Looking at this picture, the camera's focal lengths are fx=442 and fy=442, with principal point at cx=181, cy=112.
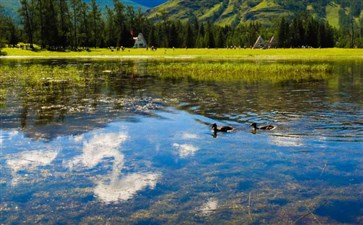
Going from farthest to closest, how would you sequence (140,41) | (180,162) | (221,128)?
(140,41)
(221,128)
(180,162)

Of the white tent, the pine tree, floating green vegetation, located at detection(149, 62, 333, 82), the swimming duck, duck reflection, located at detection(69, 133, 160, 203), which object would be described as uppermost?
the pine tree

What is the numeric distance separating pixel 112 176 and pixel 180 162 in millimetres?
2833

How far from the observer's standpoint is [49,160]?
17.0 metres

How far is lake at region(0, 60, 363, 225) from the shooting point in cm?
1202

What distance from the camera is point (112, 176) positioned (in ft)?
49.2

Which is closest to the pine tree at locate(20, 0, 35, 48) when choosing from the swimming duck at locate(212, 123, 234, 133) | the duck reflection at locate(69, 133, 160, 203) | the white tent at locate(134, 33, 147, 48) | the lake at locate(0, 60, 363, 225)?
the white tent at locate(134, 33, 147, 48)

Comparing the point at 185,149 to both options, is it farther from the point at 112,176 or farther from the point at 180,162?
the point at 112,176

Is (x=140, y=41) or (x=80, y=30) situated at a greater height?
(x=80, y=30)

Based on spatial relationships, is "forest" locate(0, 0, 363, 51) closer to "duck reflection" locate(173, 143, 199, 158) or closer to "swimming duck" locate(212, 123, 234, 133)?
"swimming duck" locate(212, 123, 234, 133)

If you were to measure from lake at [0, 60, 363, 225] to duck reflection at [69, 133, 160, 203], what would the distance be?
0.04 metres

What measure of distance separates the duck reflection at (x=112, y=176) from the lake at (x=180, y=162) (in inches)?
1.6

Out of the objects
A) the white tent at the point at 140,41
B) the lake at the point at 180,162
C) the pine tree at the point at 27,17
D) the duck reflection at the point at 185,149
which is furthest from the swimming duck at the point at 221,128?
the white tent at the point at 140,41

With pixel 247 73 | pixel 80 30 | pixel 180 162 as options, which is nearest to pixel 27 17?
pixel 80 30

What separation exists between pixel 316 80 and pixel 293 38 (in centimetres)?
14412
